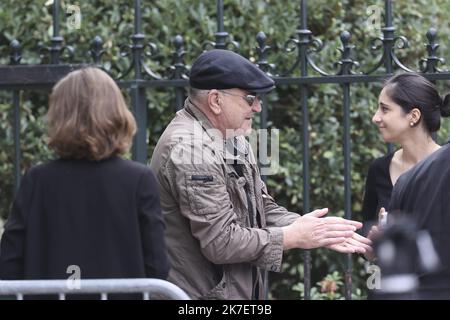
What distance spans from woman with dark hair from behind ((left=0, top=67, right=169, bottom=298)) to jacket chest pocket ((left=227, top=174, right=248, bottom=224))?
1.96ft

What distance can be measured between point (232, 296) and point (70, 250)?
772 mm

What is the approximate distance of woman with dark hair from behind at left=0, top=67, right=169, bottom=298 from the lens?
14.0ft

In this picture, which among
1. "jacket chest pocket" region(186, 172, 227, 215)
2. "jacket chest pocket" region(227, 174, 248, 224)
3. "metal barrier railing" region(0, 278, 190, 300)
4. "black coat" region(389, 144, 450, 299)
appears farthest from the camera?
"jacket chest pocket" region(227, 174, 248, 224)

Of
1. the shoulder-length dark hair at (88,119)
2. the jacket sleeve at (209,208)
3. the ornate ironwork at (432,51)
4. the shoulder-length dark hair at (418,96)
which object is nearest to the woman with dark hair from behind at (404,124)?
the shoulder-length dark hair at (418,96)

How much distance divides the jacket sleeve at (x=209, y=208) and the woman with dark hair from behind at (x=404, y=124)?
106 cm

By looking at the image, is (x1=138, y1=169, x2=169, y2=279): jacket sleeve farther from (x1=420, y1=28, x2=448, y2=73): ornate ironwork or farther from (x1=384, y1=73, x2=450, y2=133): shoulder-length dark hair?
(x1=420, y1=28, x2=448, y2=73): ornate ironwork

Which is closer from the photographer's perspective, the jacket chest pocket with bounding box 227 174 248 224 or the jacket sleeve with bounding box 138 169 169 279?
the jacket sleeve with bounding box 138 169 169 279

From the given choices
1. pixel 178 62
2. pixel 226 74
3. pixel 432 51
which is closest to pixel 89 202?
pixel 226 74

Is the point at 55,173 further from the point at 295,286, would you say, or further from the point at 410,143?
the point at 295,286

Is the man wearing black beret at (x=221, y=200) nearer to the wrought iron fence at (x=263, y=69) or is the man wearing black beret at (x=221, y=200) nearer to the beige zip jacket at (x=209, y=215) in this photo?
the beige zip jacket at (x=209, y=215)

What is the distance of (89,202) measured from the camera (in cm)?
430

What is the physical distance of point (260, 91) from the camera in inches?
195

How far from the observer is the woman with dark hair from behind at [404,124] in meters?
5.64

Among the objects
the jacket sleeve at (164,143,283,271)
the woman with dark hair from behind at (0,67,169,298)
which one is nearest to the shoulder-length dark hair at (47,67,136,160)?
the woman with dark hair from behind at (0,67,169,298)
